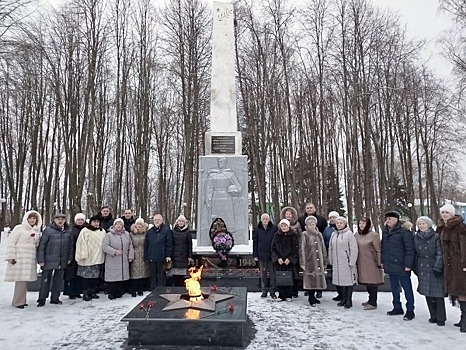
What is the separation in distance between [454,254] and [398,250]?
955 mm

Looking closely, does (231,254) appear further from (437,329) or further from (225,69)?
(225,69)

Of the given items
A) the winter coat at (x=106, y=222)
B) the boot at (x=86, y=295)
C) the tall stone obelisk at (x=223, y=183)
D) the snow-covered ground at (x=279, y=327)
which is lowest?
the snow-covered ground at (x=279, y=327)

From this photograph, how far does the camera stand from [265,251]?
22.9ft

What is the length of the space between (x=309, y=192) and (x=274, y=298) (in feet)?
46.7

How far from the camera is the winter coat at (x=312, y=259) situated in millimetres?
6418

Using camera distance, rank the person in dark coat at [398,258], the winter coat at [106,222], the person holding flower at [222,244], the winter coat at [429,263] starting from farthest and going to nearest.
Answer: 1. the person holding flower at [222,244]
2. the winter coat at [106,222]
3. the person in dark coat at [398,258]
4. the winter coat at [429,263]

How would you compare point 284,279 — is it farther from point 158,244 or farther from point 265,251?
point 158,244

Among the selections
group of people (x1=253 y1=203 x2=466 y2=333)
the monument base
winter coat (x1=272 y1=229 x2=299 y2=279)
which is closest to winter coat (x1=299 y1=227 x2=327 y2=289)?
group of people (x1=253 y1=203 x2=466 y2=333)

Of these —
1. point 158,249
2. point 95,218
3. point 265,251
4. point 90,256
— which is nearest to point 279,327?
point 265,251

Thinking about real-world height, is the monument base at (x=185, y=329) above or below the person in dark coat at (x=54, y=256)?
below

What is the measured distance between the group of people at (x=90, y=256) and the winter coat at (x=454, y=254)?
4.39 m

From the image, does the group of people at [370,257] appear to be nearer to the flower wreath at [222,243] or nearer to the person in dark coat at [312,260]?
the person in dark coat at [312,260]

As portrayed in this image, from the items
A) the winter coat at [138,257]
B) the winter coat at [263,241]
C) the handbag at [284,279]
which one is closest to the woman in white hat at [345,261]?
the handbag at [284,279]

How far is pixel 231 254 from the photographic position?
8.33m
